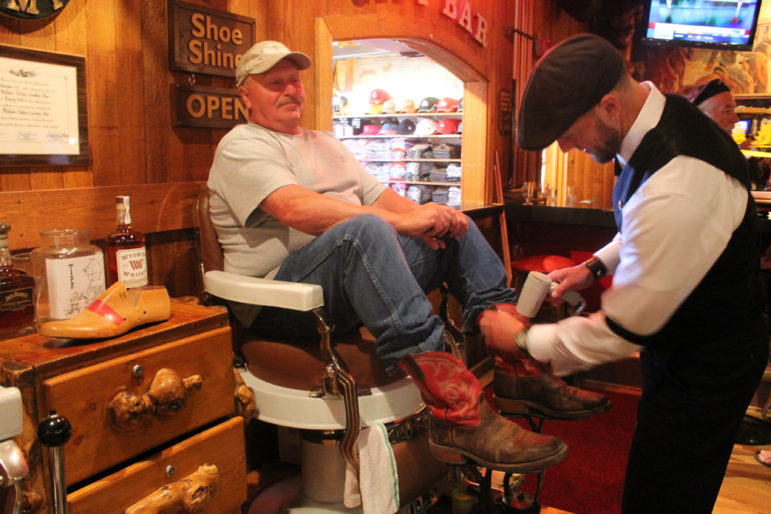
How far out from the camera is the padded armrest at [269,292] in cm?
152

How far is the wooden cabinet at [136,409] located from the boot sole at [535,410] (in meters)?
0.75

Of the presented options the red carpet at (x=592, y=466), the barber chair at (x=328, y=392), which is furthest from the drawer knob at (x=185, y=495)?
the red carpet at (x=592, y=466)

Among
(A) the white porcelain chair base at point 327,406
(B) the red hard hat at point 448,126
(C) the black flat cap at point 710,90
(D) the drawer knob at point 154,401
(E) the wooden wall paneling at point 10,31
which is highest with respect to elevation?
(B) the red hard hat at point 448,126

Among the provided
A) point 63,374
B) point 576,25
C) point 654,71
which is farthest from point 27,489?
point 654,71

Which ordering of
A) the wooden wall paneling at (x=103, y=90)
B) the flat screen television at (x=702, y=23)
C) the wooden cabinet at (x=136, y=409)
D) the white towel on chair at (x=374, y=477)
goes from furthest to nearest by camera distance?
the flat screen television at (x=702, y=23) < the wooden wall paneling at (x=103, y=90) < the white towel on chair at (x=374, y=477) < the wooden cabinet at (x=136, y=409)

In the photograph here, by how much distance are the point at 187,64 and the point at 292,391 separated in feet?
3.57

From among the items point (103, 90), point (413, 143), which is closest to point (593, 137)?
point (103, 90)

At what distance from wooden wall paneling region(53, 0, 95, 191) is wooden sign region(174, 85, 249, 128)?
299mm

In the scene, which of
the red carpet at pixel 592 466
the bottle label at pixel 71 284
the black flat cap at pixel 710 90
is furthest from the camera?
the black flat cap at pixel 710 90

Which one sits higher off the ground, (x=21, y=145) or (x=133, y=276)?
(x=21, y=145)

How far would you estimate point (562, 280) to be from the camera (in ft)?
5.91

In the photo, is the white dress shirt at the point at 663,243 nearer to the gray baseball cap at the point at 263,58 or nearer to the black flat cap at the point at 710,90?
the gray baseball cap at the point at 263,58

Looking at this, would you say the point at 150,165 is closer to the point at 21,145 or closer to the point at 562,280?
the point at 21,145

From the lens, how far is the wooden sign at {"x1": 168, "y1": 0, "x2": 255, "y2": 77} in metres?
1.92
